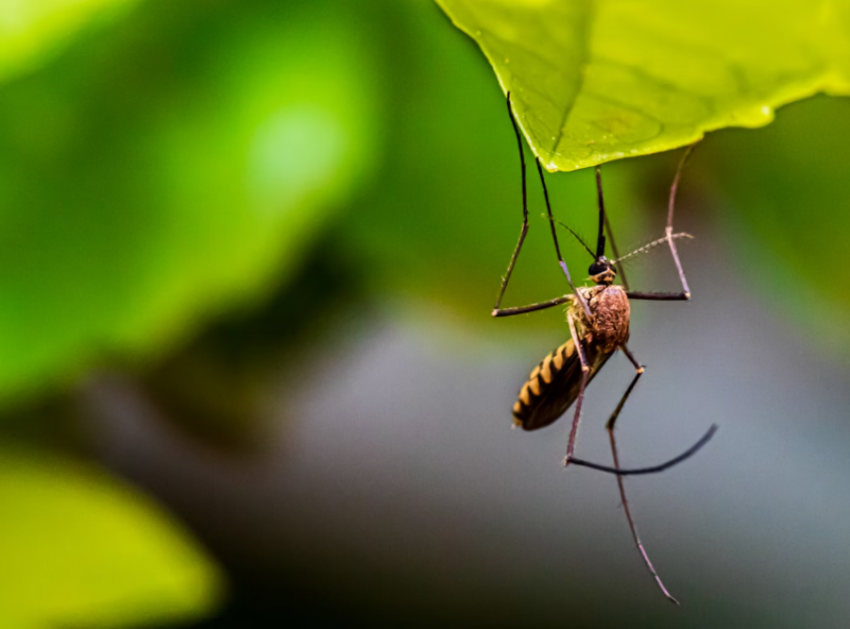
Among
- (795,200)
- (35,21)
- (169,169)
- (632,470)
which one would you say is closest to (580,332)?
(632,470)

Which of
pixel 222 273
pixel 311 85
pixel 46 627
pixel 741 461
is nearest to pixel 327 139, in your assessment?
pixel 311 85

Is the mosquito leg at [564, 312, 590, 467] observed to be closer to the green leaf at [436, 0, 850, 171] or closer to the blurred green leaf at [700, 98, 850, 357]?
the blurred green leaf at [700, 98, 850, 357]

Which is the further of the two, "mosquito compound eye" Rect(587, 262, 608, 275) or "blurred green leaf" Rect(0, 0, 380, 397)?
"mosquito compound eye" Rect(587, 262, 608, 275)

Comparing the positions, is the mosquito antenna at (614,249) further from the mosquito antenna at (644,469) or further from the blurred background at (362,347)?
the mosquito antenna at (644,469)

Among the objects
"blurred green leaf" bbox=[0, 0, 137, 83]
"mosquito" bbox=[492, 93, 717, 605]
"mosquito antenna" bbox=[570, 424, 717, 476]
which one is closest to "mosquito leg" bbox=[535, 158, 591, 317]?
"mosquito" bbox=[492, 93, 717, 605]

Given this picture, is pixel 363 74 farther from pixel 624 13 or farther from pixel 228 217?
pixel 624 13
